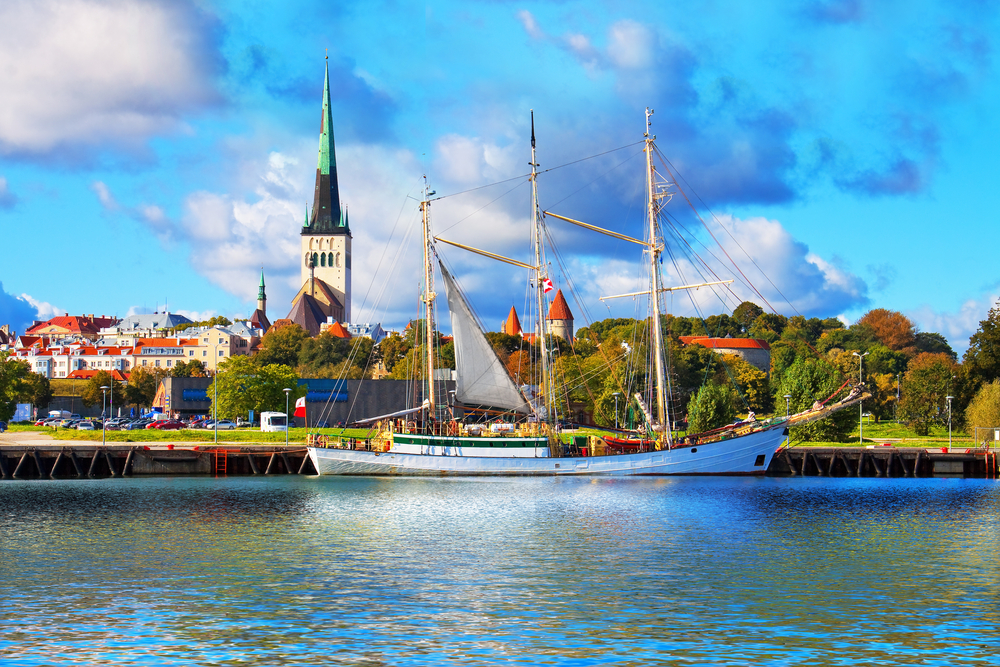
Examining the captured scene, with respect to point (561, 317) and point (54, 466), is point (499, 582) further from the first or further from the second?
point (561, 317)

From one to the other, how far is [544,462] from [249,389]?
168ft

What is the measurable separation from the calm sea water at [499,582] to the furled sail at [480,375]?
18.0 m

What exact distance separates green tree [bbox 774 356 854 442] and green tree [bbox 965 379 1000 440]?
1053cm

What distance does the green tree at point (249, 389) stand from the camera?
10825 centimetres

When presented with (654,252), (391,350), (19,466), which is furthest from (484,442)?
(391,350)

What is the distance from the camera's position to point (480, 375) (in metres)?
68.2

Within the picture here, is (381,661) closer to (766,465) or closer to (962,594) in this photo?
(962,594)

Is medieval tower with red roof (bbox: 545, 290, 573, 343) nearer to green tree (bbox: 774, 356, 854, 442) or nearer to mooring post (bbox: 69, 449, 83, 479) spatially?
green tree (bbox: 774, 356, 854, 442)

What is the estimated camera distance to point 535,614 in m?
23.8

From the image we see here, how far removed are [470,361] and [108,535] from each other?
1346 inches

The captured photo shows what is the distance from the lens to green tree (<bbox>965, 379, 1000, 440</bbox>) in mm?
85750

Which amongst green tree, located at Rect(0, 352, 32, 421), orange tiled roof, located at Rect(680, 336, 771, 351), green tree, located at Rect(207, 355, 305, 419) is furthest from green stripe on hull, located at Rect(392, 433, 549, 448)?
orange tiled roof, located at Rect(680, 336, 771, 351)

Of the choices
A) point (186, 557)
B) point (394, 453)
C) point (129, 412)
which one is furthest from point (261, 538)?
point (129, 412)

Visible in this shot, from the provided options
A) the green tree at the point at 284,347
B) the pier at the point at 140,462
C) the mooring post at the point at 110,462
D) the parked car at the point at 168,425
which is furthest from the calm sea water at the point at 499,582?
the green tree at the point at 284,347
